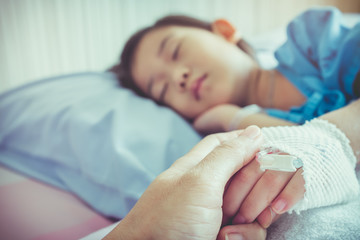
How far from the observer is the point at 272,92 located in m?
0.91

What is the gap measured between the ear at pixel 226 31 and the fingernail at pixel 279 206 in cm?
83

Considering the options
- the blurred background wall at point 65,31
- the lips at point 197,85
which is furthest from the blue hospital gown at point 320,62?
the blurred background wall at point 65,31

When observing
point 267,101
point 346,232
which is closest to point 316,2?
point 267,101

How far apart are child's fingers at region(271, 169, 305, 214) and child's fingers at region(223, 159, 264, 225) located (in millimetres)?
37

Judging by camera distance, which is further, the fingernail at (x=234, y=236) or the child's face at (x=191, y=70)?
the child's face at (x=191, y=70)

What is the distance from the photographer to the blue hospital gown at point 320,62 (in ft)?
2.23

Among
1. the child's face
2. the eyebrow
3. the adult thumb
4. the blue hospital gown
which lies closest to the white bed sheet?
the adult thumb

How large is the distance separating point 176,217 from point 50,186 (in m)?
0.46

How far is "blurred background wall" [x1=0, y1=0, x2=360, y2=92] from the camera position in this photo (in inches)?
46.1

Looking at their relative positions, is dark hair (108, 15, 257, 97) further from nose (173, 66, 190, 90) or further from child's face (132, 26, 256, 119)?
nose (173, 66, 190, 90)

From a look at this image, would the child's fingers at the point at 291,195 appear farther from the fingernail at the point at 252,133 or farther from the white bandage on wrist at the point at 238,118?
the white bandage on wrist at the point at 238,118

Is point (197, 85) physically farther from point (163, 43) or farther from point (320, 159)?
point (320, 159)

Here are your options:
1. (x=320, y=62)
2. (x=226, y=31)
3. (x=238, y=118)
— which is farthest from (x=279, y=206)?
(x=226, y=31)

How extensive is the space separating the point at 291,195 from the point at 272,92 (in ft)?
2.04
